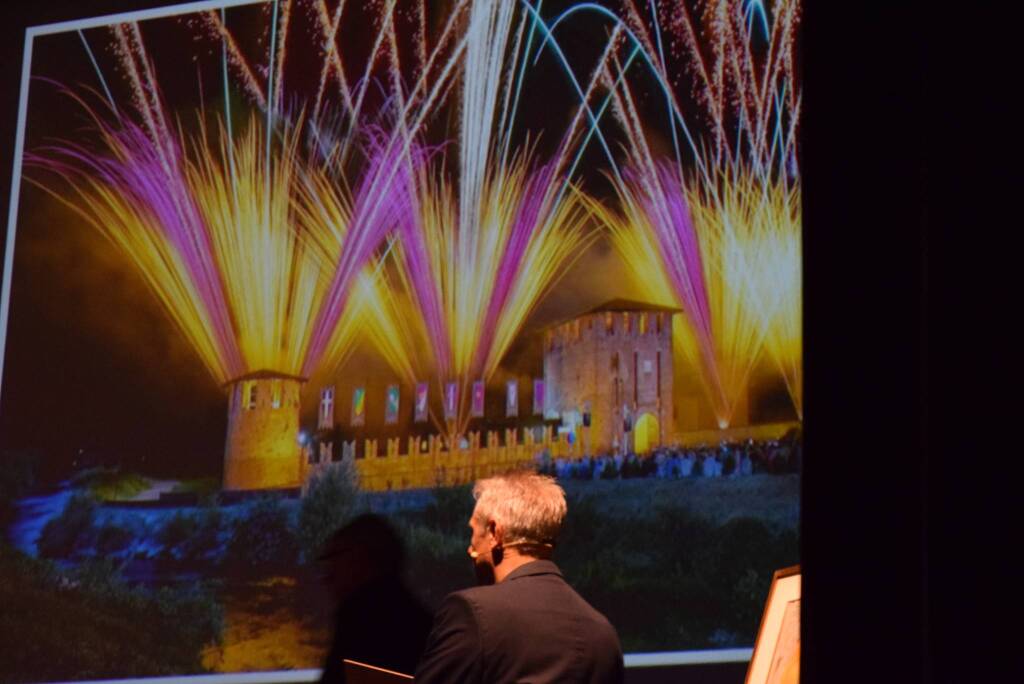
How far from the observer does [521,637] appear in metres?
1.99

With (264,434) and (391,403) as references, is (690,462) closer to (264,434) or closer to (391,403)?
(391,403)

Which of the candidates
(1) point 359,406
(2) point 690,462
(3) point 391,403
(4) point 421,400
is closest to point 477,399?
(4) point 421,400

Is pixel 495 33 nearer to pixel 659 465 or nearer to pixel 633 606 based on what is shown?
pixel 659 465


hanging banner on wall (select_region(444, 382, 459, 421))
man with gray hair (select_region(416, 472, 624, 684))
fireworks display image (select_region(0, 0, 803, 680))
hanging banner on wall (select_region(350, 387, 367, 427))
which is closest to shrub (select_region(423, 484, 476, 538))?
fireworks display image (select_region(0, 0, 803, 680))

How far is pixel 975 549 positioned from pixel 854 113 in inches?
12.8

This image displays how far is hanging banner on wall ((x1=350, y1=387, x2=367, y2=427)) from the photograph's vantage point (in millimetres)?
4027

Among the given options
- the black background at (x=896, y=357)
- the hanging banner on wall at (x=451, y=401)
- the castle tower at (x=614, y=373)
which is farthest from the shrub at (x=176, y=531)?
the black background at (x=896, y=357)

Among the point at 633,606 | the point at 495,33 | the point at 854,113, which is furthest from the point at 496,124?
the point at 854,113

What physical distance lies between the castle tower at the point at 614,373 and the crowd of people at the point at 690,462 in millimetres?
50

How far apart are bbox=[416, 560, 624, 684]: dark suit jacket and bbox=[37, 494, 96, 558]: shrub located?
243 cm

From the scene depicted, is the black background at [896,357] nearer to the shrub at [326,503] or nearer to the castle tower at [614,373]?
the castle tower at [614,373]

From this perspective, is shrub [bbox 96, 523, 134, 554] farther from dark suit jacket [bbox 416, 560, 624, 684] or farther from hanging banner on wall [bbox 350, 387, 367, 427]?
dark suit jacket [bbox 416, 560, 624, 684]

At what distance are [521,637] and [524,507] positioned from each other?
0.27m

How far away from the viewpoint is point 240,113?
4.29 metres
